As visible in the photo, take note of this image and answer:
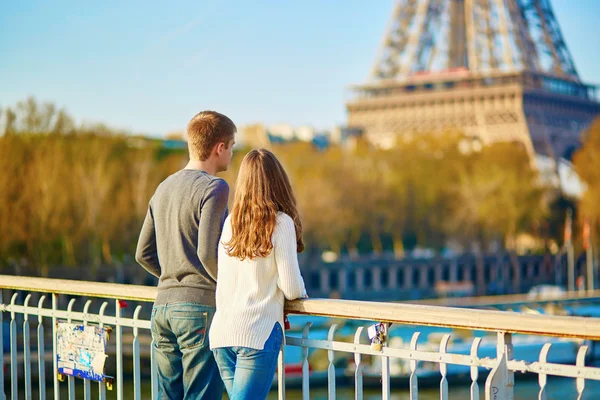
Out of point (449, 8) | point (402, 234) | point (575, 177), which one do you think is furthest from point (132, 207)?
point (449, 8)

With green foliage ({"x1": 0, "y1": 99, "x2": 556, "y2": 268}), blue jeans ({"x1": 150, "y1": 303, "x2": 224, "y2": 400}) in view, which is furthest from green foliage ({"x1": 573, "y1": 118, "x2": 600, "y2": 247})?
blue jeans ({"x1": 150, "y1": 303, "x2": 224, "y2": 400})

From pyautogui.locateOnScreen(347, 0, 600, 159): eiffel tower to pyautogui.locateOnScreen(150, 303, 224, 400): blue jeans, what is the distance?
2258 inches

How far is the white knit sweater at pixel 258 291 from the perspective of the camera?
13.1ft

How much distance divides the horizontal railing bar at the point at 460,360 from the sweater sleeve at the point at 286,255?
0.92 ft

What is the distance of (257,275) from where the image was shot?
13.1 ft

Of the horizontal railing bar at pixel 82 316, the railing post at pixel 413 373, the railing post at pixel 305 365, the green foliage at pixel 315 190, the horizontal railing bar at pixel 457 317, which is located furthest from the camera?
the green foliage at pixel 315 190

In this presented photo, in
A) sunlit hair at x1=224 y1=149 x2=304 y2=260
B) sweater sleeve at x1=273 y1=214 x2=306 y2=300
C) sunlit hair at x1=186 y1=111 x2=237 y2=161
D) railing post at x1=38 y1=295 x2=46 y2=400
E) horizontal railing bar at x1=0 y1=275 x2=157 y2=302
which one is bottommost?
railing post at x1=38 y1=295 x2=46 y2=400

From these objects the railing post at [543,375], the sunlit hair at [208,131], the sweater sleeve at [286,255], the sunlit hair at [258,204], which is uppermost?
the sunlit hair at [208,131]

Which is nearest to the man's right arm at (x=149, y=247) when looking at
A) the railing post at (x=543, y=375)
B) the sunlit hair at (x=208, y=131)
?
the sunlit hair at (x=208, y=131)

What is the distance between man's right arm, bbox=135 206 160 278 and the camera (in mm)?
4729

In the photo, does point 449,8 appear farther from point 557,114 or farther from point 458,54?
point 557,114

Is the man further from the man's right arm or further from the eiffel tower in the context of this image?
the eiffel tower

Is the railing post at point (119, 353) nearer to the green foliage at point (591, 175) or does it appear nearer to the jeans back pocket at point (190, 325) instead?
the jeans back pocket at point (190, 325)

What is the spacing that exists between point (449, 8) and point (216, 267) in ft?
235
